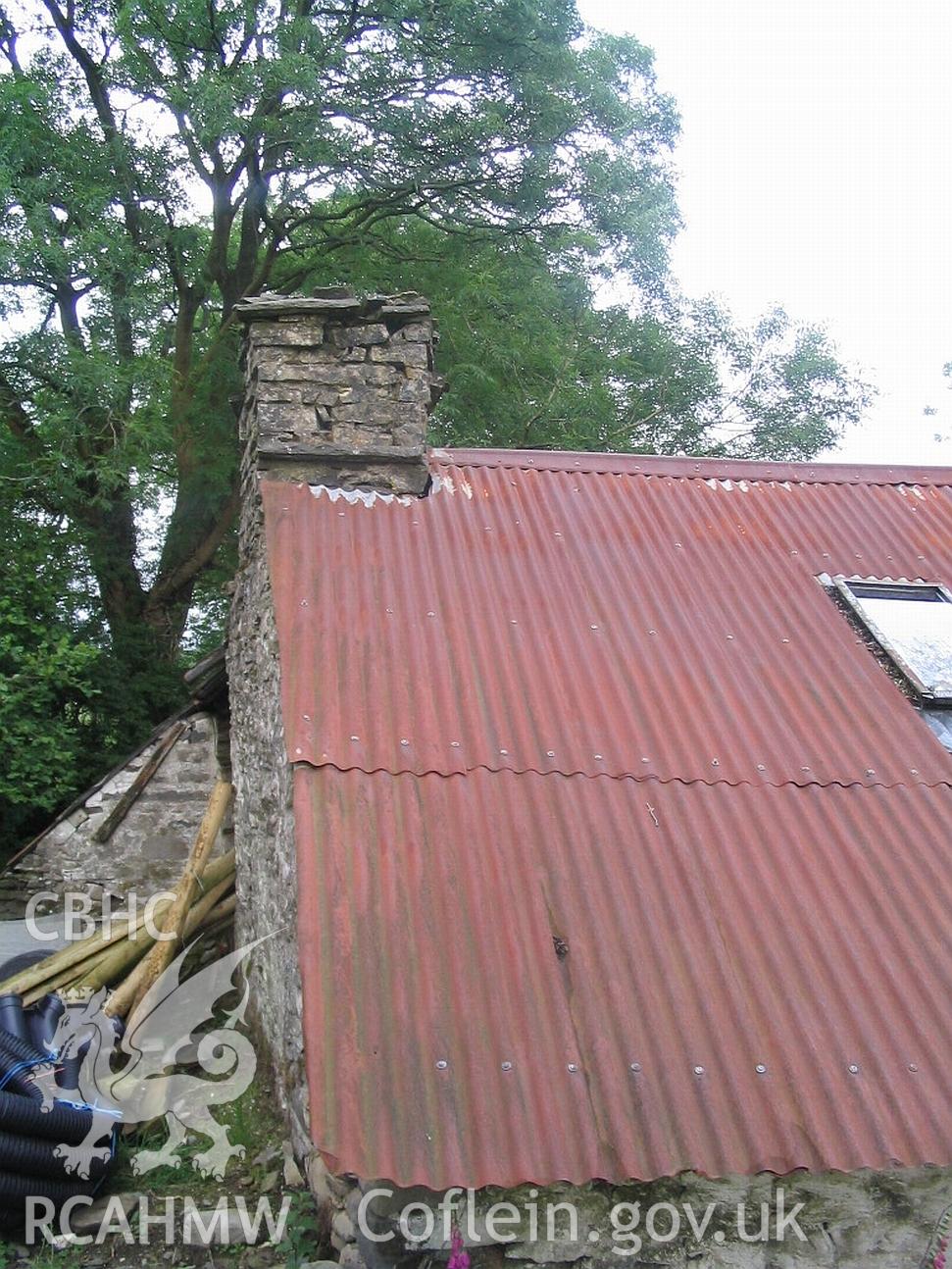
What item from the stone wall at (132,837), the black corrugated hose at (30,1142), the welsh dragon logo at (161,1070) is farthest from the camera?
the stone wall at (132,837)

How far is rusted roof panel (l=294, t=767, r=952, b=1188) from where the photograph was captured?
119 inches

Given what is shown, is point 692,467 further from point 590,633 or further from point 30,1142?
point 30,1142

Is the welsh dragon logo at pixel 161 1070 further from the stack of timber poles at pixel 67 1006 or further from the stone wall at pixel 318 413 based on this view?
the stone wall at pixel 318 413

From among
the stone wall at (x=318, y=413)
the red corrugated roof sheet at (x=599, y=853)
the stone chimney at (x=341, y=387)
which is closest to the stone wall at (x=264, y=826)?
the stone wall at (x=318, y=413)

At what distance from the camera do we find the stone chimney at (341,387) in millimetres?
5496

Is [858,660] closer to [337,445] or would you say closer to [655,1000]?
[655,1000]

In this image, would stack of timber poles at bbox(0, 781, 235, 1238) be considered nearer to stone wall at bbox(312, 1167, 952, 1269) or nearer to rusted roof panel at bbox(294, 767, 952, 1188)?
stone wall at bbox(312, 1167, 952, 1269)

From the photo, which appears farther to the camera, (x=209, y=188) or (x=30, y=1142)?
(x=209, y=188)

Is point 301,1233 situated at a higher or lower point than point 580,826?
lower

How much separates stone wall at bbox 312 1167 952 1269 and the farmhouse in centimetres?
1

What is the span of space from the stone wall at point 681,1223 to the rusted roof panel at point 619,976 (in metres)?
0.33

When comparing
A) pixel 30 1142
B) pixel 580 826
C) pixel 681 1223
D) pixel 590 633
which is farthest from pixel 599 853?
pixel 30 1142

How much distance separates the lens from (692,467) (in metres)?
6.55

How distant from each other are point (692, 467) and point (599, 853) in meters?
3.52
